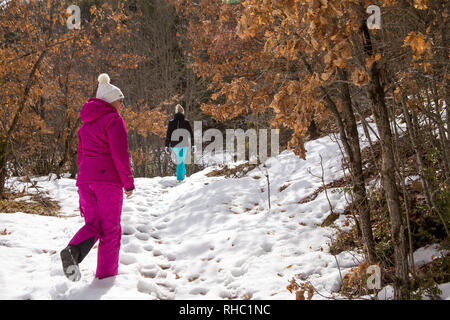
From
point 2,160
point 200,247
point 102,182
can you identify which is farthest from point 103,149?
point 2,160

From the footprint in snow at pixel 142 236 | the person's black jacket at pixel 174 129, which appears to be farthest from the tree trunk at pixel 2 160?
the person's black jacket at pixel 174 129

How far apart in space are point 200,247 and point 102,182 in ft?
6.06

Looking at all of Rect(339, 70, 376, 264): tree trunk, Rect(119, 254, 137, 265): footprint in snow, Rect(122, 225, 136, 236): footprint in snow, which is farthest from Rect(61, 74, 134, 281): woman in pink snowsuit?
Rect(339, 70, 376, 264): tree trunk

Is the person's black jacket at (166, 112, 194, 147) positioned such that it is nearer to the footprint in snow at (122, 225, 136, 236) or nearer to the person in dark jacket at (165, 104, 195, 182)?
the person in dark jacket at (165, 104, 195, 182)

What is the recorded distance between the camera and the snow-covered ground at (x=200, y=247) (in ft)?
11.3

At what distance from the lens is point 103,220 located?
351 centimetres

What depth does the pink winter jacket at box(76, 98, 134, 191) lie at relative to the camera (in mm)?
3521

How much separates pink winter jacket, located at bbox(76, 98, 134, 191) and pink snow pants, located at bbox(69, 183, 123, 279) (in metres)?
0.10

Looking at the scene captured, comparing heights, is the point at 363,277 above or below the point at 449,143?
below

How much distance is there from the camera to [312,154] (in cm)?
855

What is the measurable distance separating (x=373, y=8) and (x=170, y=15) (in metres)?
18.2

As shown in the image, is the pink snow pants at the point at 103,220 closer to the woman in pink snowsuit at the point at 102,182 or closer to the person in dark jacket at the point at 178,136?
the woman in pink snowsuit at the point at 102,182
